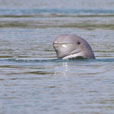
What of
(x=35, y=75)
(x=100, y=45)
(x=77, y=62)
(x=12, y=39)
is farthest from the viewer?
(x=12, y=39)

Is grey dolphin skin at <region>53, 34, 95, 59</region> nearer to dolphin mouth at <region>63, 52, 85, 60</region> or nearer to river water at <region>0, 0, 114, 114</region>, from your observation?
dolphin mouth at <region>63, 52, 85, 60</region>

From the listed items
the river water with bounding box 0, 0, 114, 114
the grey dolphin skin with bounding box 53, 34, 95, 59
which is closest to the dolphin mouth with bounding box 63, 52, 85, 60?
the grey dolphin skin with bounding box 53, 34, 95, 59

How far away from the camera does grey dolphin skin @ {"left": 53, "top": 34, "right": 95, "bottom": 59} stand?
2067 centimetres

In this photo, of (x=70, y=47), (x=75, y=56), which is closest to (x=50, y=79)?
(x=70, y=47)

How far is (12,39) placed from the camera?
31.0 m

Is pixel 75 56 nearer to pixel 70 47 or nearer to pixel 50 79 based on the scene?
pixel 70 47

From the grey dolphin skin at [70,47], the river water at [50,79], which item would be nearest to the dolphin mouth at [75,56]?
the grey dolphin skin at [70,47]

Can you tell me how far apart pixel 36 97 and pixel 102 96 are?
1222 mm

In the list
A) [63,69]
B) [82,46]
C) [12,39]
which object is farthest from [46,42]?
[63,69]

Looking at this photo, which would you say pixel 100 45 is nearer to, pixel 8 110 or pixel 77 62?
pixel 77 62

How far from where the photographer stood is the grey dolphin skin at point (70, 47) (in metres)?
20.7

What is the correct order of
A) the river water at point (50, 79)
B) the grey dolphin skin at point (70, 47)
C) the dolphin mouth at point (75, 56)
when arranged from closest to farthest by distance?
the river water at point (50, 79) → the grey dolphin skin at point (70, 47) → the dolphin mouth at point (75, 56)

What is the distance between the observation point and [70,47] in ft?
68.1

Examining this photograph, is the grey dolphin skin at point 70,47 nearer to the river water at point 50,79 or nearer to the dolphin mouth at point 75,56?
the dolphin mouth at point 75,56
